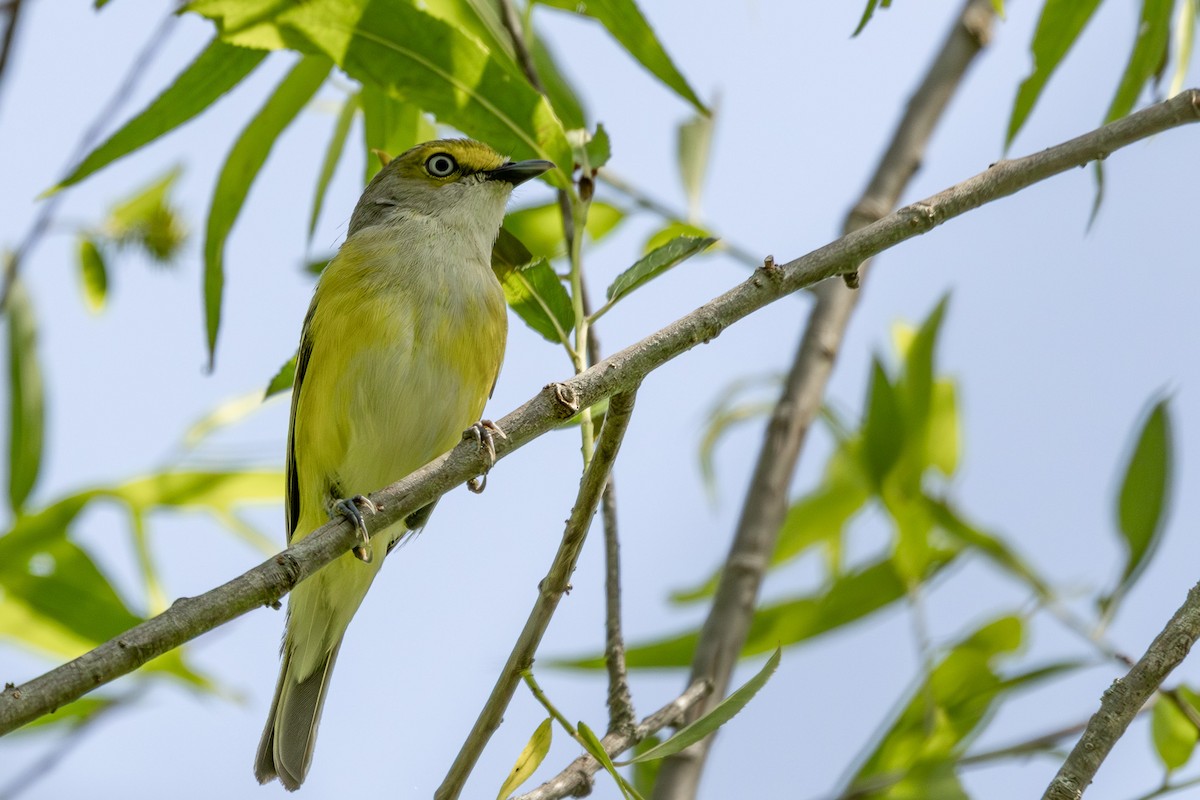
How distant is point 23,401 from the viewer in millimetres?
4746

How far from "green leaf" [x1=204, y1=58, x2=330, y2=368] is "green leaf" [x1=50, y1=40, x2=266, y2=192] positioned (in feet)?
0.95

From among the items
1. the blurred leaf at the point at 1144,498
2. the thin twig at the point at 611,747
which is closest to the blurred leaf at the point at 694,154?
the blurred leaf at the point at 1144,498

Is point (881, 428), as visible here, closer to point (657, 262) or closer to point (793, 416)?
point (793, 416)

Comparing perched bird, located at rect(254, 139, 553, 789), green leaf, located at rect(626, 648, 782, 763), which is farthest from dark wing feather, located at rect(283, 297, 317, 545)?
green leaf, located at rect(626, 648, 782, 763)

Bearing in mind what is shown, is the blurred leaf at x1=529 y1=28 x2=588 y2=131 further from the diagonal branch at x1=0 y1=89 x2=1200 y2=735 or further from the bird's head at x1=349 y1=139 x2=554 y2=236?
the diagonal branch at x1=0 y1=89 x2=1200 y2=735

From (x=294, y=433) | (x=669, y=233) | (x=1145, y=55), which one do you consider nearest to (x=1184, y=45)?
(x=1145, y=55)

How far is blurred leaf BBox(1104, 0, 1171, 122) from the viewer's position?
3.41 metres

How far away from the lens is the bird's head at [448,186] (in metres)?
4.36

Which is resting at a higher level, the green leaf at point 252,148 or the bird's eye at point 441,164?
the bird's eye at point 441,164

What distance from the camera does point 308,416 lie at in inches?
160

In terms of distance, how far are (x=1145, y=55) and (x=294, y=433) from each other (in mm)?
2691

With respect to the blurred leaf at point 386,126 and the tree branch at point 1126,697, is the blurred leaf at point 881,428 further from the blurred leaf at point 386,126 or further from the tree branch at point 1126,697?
the tree branch at point 1126,697

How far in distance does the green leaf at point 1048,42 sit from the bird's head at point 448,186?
1.40m

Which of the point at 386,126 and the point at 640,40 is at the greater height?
the point at 386,126
